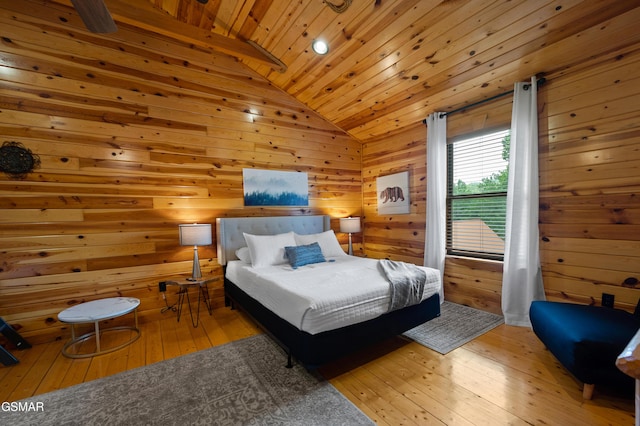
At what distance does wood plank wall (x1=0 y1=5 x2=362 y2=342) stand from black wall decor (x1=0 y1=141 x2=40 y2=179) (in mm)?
43

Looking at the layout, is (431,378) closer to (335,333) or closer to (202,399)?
(335,333)

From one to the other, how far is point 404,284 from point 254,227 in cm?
224

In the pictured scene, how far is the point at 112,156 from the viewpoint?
304cm

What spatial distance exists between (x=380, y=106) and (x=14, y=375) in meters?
4.72

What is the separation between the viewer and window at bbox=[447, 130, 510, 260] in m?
3.21

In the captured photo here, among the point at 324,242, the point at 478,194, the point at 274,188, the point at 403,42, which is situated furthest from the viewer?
the point at 274,188

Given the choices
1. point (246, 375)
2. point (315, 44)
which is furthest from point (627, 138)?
point (246, 375)

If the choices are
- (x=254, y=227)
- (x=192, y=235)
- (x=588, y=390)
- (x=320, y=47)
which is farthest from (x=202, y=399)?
(x=320, y=47)

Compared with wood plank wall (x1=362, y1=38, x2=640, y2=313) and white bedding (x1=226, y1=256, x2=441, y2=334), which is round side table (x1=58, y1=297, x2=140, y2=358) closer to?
white bedding (x1=226, y1=256, x2=441, y2=334)

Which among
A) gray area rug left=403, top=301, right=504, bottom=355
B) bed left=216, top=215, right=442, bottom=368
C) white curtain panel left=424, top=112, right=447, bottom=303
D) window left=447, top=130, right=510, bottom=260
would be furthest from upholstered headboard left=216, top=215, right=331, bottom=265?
gray area rug left=403, top=301, right=504, bottom=355

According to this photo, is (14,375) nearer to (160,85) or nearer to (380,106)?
(160,85)

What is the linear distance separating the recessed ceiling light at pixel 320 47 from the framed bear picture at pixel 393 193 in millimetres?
2078

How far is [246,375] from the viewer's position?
2086 millimetres

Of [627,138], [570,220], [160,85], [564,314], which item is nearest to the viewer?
[564,314]
